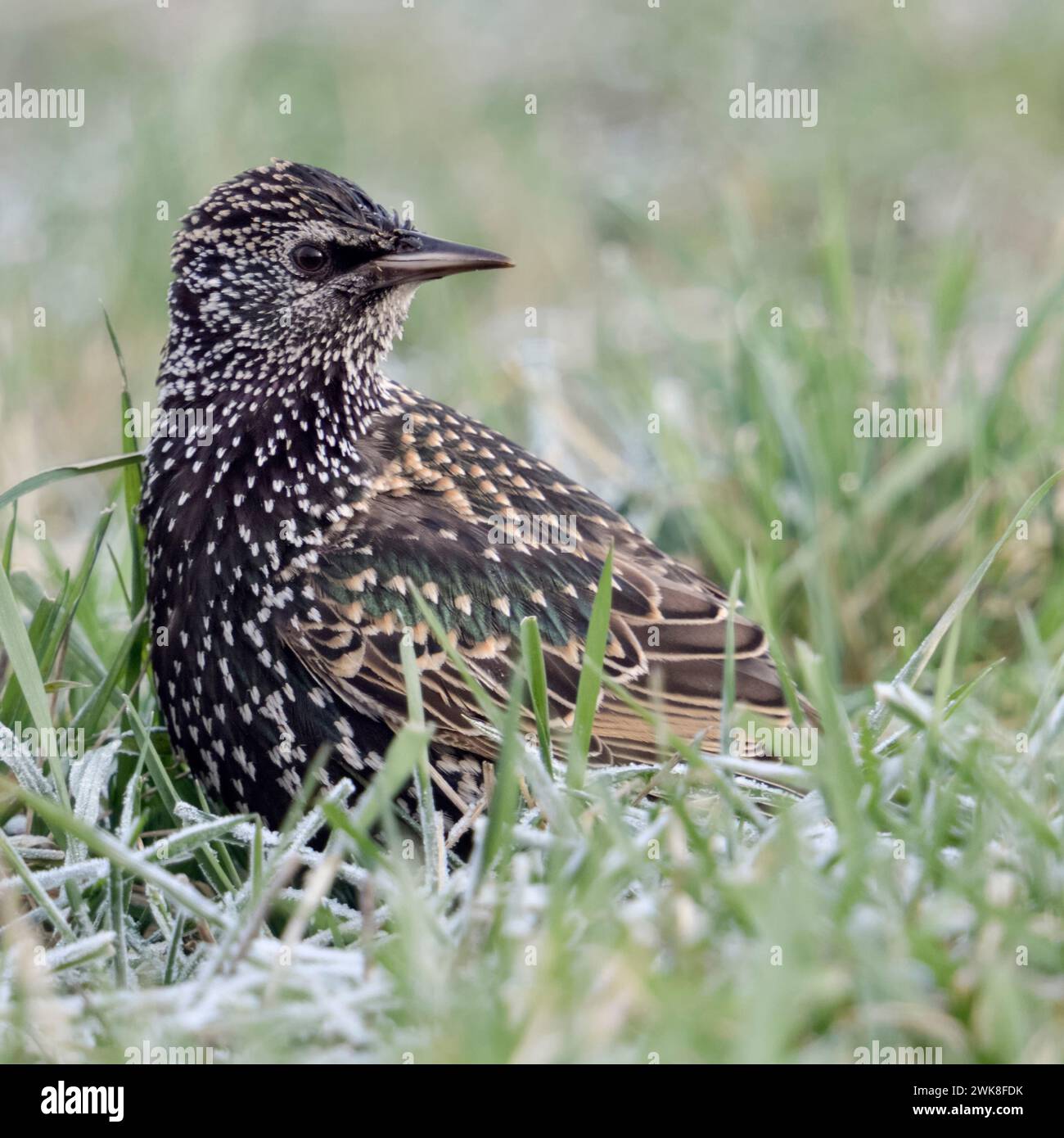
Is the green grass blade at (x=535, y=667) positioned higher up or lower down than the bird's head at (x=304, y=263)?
lower down

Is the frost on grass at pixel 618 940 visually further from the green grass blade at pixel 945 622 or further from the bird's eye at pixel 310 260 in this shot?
the bird's eye at pixel 310 260

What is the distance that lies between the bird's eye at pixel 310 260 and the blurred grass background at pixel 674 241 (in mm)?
1551

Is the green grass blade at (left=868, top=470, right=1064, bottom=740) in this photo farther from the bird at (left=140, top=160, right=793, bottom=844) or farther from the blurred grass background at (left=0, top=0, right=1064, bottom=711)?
the blurred grass background at (left=0, top=0, right=1064, bottom=711)

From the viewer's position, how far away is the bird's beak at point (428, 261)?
11.4ft

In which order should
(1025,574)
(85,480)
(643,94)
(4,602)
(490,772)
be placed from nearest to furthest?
(4,602)
(490,772)
(1025,574)
(85,480)
(643,94)

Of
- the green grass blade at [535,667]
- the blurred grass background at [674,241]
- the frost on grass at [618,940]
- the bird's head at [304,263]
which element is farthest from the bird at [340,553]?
the blurred grass background at [674,241]

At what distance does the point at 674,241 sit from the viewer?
578 centimetres

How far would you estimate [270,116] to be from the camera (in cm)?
815

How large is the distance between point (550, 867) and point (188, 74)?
6.46m

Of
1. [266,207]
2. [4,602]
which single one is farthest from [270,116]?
[4,602]

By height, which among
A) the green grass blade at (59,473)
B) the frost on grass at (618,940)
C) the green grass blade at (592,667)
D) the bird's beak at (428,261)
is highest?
the bird's beak at (428,261)

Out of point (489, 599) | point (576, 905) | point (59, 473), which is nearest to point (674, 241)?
point (489, 599)
